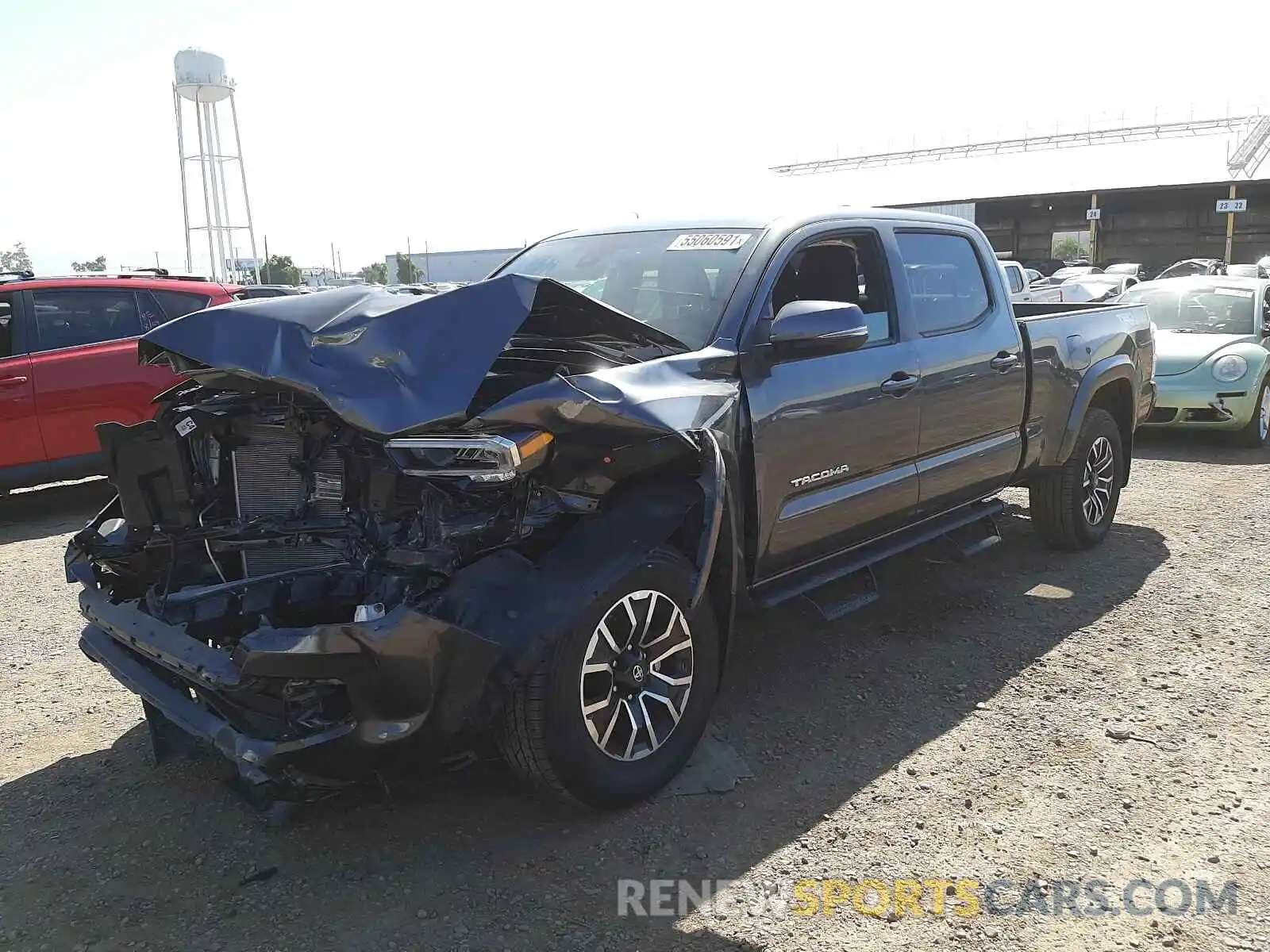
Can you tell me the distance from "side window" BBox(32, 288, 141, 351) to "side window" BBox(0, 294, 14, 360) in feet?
0.55

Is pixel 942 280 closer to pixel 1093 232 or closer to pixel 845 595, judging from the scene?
pixel 845 595

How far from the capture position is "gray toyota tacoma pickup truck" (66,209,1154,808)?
290 cm

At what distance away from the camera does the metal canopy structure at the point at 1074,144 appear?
37500mm

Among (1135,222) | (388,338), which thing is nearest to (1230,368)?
(388,338)

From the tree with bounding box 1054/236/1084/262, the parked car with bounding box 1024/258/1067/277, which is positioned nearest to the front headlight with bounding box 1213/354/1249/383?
the parked car with bounding box 1024/258/1067/277

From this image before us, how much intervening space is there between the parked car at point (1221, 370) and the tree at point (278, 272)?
176ft

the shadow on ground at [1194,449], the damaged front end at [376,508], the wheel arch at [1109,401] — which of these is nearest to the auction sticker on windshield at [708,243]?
the damaged front end at [376,508]

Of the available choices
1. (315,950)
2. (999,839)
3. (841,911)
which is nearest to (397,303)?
(315,950)

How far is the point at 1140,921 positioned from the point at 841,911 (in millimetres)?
821

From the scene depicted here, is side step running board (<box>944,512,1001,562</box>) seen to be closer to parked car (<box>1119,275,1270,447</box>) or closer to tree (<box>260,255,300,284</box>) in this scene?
parked car (<box>1119,275,1270,447</box>)

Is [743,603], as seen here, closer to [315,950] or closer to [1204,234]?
[315,950]

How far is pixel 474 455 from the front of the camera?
3090 millimetres

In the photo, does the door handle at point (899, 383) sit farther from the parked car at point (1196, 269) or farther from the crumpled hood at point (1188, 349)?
the parked car at point (1196, 269)

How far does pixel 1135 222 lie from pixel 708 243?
42.8 metres
